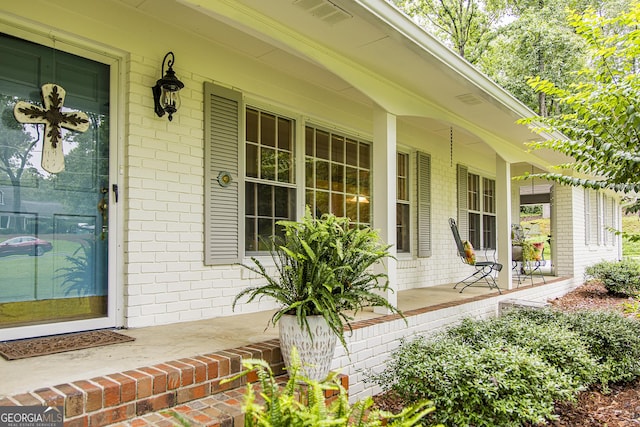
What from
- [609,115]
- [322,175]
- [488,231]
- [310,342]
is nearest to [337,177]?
[322,175]

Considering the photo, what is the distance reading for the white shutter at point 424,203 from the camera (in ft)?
21.0

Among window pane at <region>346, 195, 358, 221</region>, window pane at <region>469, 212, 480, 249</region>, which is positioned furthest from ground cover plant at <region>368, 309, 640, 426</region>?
window pane at <region>469, 212, 480, 249</region>

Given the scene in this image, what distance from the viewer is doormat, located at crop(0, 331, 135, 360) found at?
2459 millimetres

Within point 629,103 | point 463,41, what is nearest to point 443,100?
point 629,103

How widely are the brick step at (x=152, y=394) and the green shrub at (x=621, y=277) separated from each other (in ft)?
27.8

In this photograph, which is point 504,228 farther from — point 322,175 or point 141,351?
point 141,351

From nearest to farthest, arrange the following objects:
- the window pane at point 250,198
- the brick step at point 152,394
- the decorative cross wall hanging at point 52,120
A: the brick step at point 152,394 → the decorative cross wall hanging at point 52,120 → the window pane at point 250,198

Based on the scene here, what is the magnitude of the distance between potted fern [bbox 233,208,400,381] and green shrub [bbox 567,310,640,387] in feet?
8.03

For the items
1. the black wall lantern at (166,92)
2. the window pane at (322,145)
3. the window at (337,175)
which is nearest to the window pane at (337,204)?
the window at (337,175)

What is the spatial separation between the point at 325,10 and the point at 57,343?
109 inches

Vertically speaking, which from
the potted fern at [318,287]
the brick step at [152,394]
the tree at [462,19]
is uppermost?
the tree at [462,19]

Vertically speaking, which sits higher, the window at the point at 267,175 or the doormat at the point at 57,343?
the window at the point at 267,175

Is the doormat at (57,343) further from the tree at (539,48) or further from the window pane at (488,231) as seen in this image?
the tree at (539,48)

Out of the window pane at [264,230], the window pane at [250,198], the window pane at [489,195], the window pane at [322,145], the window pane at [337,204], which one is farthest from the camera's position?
the window pane at [489,195]
